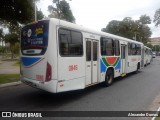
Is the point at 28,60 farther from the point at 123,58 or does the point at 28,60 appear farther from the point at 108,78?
the point at 123,58

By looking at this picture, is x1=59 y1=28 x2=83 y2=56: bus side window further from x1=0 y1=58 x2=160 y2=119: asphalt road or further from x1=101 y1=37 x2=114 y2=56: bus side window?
x1=101 y1=37 x2=114 y2=56: bus side window

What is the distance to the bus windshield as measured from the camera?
21.4 feet

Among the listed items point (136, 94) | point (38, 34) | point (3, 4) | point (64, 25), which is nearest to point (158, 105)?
point (136, 94)

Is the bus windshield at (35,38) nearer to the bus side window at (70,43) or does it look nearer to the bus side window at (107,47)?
the bus side window at (70,43)

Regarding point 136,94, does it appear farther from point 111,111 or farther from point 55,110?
point 55,110

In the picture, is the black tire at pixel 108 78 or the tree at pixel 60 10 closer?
the black tire at pixel 108 78

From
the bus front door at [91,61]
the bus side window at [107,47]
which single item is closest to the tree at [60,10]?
the bus side window at [107,47]

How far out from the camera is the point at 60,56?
648 cm

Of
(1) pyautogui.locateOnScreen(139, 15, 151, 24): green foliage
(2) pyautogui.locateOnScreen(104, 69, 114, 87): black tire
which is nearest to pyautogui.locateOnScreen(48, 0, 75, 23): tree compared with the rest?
(2) pyautogui.locateOnScreen(104, 69, 114, 87): black tire

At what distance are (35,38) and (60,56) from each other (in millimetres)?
1315

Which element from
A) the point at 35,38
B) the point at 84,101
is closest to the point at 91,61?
the point at 84,101

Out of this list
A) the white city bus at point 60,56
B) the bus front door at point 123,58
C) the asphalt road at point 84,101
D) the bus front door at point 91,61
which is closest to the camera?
the white city bus at point 60,56

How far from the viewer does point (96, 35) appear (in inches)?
348

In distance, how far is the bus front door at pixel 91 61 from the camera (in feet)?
26.7
